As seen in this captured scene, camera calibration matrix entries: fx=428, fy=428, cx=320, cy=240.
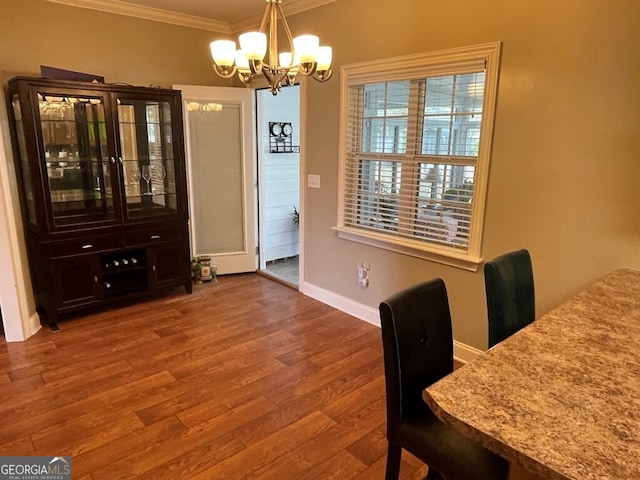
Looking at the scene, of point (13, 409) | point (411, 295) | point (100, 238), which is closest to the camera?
point (411, 295)

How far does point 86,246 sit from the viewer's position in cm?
354

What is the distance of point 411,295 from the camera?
60.4 inches

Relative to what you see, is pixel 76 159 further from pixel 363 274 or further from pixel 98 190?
pixel 363 274

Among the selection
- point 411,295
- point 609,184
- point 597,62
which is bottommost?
point 411,295

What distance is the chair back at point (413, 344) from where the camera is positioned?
143 cm

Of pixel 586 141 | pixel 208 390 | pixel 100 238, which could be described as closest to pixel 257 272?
pixel 100 238

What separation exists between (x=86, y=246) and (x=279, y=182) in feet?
7.67

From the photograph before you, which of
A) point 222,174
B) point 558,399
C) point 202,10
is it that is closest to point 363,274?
point 222,174

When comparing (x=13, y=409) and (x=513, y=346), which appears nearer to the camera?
(x=513, y=346)

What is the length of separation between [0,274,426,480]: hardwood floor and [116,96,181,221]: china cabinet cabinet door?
974mm

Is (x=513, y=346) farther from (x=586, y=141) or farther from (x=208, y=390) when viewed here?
(x=208, y=390)

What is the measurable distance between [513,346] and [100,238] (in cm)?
335

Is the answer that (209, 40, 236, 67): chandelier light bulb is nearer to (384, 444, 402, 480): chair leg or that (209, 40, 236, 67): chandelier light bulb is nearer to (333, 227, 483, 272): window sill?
(333, 227, 483, 272): window sill

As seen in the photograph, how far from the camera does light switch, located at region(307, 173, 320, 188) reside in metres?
3.89
